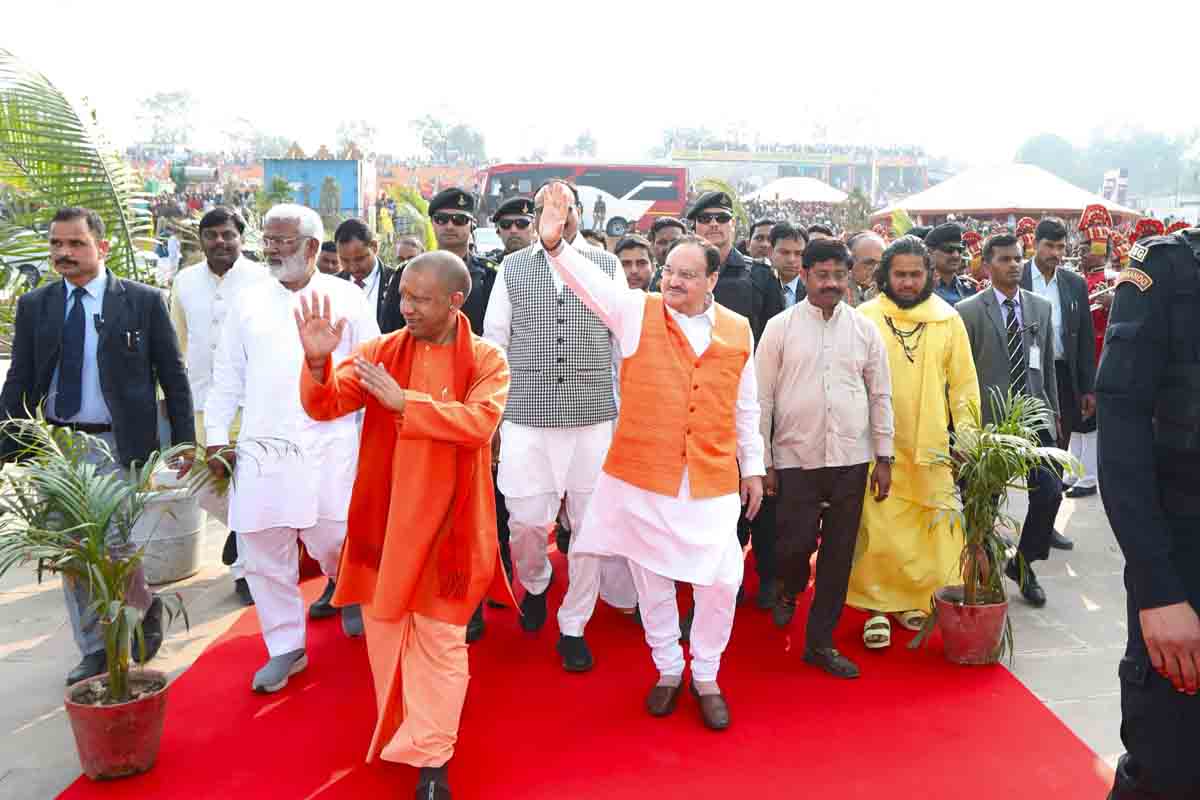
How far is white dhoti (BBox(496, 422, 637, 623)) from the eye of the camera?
4.25 meters

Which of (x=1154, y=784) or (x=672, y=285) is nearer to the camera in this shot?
(x=1154, y=784)

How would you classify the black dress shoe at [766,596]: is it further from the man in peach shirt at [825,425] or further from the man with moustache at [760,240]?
the man with moustache at [760,240]

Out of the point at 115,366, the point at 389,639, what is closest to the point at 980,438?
the point at 389,639

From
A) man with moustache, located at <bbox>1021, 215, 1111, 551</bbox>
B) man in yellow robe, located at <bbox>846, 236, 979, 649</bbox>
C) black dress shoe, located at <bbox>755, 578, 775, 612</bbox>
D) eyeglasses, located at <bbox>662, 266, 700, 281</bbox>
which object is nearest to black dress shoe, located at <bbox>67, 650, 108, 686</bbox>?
eyeglasses, located at <bbox>662, 266, 700, 281</bbox>

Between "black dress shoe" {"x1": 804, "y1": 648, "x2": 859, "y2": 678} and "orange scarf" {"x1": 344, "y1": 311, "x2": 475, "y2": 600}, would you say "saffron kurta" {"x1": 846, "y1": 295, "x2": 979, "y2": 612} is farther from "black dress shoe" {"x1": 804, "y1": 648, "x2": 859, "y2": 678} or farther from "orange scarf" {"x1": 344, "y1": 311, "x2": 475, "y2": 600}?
"orange scarf" {"x1": 344, "y1": 311, "x2": 475, "y2": 600}

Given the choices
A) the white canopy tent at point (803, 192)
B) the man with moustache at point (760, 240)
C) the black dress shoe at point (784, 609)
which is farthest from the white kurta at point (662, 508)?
the white canopy tent at point (803, 192)

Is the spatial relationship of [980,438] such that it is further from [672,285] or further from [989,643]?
[672,285]

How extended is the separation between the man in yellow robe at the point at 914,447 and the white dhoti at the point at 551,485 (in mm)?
1378

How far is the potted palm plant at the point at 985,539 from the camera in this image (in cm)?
415

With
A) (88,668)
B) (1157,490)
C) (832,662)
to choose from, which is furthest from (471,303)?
(1157,490)

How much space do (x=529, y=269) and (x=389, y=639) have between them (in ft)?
6.12

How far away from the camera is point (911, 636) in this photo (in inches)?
183

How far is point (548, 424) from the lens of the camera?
4289 millimetres

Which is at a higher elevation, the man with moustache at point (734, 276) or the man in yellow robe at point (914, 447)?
the man with moustache at point (734, 276)
